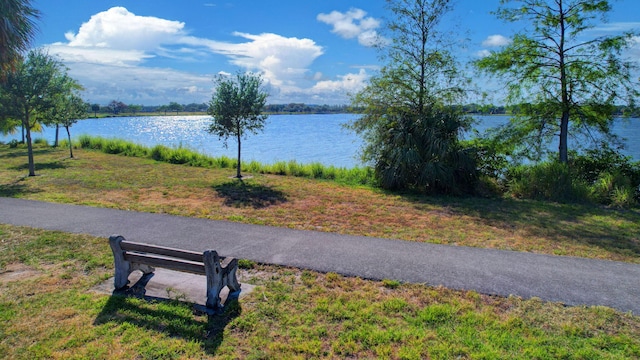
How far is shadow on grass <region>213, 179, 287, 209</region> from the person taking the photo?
356 inches

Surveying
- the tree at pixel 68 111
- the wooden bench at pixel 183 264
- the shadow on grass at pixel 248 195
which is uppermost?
the tree at pixel 68 111

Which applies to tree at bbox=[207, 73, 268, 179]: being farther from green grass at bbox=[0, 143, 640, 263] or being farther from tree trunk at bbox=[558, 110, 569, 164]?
tree trunk at bbox=[558, 110, 569, 164]

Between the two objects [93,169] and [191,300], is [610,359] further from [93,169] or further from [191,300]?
[93,169]

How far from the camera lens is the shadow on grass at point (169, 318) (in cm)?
332

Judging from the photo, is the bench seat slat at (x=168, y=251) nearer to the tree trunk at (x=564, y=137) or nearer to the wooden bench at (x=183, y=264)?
the wooden bench at (x=183, y=264)

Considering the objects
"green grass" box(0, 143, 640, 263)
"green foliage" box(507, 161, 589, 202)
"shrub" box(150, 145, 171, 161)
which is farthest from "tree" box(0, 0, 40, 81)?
"green foliage" box(507, 161, 589, 202)

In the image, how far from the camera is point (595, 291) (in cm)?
423

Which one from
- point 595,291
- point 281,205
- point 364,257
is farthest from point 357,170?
point 595,291

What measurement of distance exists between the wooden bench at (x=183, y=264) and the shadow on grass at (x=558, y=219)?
5477mm

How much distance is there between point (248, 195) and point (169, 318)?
6.54 m

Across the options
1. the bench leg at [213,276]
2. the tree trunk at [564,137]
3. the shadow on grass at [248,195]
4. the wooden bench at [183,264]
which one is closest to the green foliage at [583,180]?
the tree trunk at [564,137]

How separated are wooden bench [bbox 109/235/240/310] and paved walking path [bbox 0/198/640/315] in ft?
3.52

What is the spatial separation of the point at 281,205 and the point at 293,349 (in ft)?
19.1

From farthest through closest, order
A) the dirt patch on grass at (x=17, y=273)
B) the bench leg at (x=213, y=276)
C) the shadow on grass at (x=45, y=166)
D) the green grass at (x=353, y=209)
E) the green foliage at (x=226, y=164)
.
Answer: the shadow on grass at (x=45, y=166)
the green foliage at (x=226, y=164)
the green grass at (x=353, y=209)
the dirt patch on grass at (x=17, y=273)
the bench leg at (x=213, y=276)
